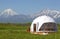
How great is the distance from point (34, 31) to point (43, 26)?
63.4 inches

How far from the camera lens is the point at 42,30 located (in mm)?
31156

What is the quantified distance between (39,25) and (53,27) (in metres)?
1.86

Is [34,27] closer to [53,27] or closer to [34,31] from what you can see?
[34,31]

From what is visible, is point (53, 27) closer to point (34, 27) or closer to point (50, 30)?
point (50, 30)

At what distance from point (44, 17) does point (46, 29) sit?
80.4 inches

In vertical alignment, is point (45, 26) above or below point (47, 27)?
above

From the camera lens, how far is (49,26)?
103 ft

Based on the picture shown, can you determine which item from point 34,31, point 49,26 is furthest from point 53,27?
point 34,31

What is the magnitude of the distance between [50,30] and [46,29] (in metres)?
0.53

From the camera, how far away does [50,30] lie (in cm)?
3120

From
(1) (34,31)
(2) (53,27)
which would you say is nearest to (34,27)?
(1) (34,31)

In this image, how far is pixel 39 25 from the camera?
31688mm

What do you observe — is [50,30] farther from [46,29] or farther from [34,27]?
[34,27]

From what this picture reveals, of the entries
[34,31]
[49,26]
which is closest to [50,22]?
[49,26]
